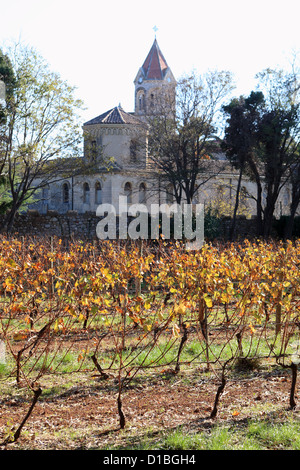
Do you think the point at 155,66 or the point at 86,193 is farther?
the point at 155,66

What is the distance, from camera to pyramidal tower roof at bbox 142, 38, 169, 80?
49.4m

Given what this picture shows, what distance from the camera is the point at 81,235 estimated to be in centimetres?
2361

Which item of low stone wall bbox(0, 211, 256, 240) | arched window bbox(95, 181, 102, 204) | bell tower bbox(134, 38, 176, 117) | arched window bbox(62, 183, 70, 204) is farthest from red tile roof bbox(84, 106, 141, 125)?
low stone wall bbox(0, 211, 256, 240)

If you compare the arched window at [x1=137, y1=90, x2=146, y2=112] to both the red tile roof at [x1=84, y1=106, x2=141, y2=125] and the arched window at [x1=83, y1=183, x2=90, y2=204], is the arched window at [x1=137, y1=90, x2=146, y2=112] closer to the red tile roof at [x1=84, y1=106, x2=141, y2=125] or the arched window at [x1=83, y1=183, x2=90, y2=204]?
the red tile roof at [x1=84, y1=106, x2=141, y2=125]

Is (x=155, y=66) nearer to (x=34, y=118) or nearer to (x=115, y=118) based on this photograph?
(x=115, y=118)

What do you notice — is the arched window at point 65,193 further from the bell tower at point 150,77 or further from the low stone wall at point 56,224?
the low stone wall at point 56,224

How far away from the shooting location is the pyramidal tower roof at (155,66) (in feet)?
162

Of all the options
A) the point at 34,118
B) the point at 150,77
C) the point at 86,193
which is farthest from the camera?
the point at 150,77

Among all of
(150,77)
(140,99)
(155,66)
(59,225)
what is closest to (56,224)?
(59,225)

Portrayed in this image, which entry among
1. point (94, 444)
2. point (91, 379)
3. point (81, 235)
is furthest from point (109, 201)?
point (94, 444)

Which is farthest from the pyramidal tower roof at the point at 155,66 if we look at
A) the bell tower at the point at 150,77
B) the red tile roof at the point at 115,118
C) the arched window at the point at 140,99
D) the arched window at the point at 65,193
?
the arched window at the point at 65,193

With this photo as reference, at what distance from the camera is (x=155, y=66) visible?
5000 centimetres
